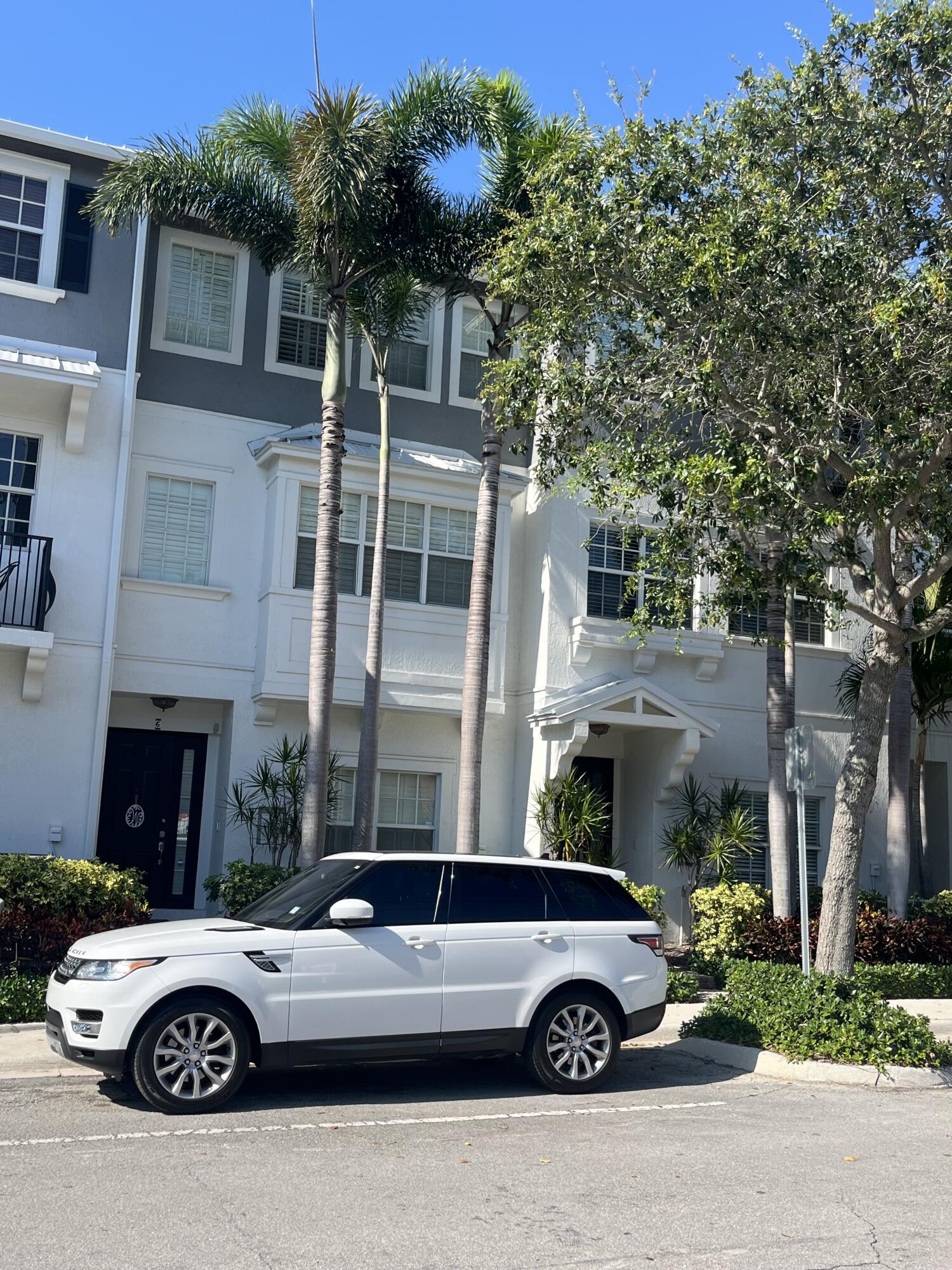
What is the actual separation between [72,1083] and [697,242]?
27.4 feet

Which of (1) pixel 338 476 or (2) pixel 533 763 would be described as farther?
(2) pixel 533 763

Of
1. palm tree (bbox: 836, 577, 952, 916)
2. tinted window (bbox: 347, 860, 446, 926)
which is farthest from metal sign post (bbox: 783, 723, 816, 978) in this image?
palm tree (bbox: 836, 577, 952, 916)

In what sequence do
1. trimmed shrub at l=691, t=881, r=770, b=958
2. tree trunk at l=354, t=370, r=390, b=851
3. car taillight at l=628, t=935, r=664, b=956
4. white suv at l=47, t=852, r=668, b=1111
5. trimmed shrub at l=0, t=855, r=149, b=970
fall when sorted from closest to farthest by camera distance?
white suv at l=47, t=852, r=668, b=1111 → car taillight at l=628, t=935, r=664, b=956 → trimmed shrub at l=0, t=855, r=149, b=970 → trimmed shrub at l=691, t=881, r=770, b=958 → tree trunk at l=354, t=370, r=390, b=851

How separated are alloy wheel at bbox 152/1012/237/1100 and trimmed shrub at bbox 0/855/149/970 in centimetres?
489

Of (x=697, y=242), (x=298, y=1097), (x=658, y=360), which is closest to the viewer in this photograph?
(x=298, y=1097)

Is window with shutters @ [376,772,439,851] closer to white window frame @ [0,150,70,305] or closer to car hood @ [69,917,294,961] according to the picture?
white window frame @ [0,150,70,305]

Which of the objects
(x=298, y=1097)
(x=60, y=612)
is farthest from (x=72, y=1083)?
(x=60, y=612)

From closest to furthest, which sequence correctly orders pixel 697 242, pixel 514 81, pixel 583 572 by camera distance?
pixel 697 242 → pixel 514 81 → pixel 583 572

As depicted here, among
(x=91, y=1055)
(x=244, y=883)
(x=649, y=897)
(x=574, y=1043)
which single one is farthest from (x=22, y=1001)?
(x=649, y=897)

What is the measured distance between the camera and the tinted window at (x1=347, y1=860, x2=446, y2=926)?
873 cm

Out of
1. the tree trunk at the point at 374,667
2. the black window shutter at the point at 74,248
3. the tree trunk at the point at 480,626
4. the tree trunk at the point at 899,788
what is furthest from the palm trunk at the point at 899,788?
the black window shutter at the point at 74,248

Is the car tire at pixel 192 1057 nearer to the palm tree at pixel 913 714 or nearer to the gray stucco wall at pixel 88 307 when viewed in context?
the palm tree at pixel 913 714

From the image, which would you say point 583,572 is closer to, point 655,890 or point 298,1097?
point 655,890

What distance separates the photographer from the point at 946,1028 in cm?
1273
